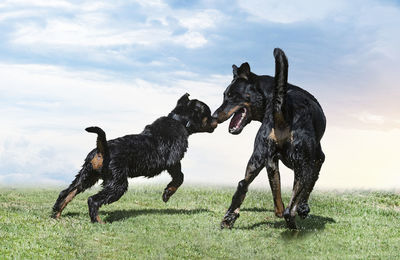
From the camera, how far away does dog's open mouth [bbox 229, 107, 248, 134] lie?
1030 centimetres

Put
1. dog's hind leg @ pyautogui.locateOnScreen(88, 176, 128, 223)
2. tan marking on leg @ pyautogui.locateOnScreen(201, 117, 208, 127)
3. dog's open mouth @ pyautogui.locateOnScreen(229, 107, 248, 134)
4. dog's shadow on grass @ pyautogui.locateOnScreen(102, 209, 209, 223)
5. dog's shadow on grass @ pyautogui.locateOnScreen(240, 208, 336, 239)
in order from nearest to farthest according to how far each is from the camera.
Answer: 1. dog's shadow on grass @ pyautogui.locateOnScreen(240, 208, 336, 239)
2. dog's open mouth @ pyautogui.locateOnScreen(229, 107, 248, 134)
3. dog's hind leg @ pyautogui.locateOnScreen(88, 176, 128, 223)
4. dog's shadow on grass @ pyautogui.locateOnScreen(102, 209, 209, 223)
5. tan marking on leg @ pyautogui.locateOnScreen(201, 117, 208, 127)

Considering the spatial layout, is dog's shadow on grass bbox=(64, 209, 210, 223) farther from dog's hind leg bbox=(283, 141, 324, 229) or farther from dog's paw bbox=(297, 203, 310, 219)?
dog's hind leg bbox=(283, 141, 324, 229)

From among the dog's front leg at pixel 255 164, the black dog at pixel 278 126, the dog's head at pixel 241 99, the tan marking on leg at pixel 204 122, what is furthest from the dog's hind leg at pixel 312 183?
the tan marking on leg at pixel 204 122

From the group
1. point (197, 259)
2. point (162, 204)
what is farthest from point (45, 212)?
point (197, 259)

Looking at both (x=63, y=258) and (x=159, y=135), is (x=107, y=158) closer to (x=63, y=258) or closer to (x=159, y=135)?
(x=159, y=135)

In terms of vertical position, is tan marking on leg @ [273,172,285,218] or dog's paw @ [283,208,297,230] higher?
tan marking on leg @ [273,172,285,218]

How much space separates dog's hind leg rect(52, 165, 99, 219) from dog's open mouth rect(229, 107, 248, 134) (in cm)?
275

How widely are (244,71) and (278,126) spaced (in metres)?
1.45

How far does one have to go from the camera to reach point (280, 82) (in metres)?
9.05

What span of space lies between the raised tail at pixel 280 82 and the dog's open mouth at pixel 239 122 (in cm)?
120

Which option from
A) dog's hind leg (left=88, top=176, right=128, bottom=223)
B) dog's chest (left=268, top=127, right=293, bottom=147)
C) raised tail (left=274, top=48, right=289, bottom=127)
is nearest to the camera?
raised tail (left=274, top=48, right=289, bottom=127)

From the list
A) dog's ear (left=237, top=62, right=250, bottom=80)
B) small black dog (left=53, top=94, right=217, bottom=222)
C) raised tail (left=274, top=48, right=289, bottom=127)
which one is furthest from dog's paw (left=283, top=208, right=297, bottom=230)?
small black dog (left=53, top=94, right=217, bottom=222)

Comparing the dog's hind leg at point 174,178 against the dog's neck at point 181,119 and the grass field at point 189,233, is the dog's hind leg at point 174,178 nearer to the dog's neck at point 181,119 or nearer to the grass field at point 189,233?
the grass field at point 189,233

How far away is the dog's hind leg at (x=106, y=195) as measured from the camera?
34.2 feet
